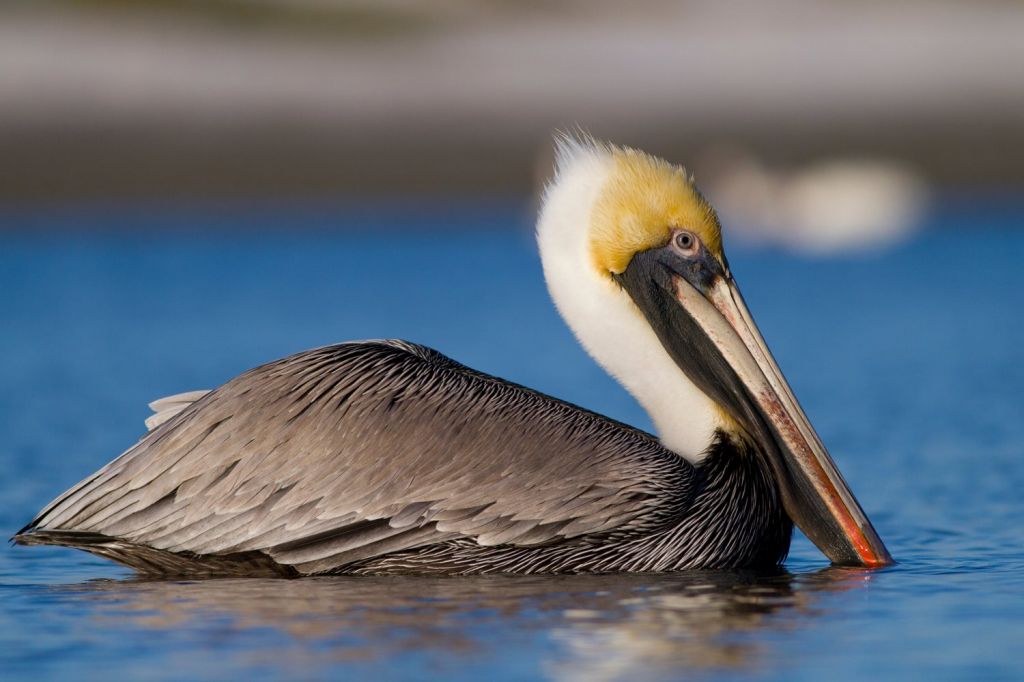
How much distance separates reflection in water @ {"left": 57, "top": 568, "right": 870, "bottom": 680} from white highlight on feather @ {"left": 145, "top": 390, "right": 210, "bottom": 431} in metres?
0.56

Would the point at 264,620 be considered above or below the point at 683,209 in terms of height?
below

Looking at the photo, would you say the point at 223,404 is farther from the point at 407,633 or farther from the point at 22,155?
the point at 22,155

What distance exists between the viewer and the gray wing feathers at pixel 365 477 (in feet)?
18.1

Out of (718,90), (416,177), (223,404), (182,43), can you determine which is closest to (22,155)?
(416,177)

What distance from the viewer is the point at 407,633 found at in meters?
4.83

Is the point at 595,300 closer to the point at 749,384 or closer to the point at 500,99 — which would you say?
the point at 749,384

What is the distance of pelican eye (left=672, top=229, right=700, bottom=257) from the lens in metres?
6.01

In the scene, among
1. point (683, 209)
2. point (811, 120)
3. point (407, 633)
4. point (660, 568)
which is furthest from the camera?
point (811, 120)

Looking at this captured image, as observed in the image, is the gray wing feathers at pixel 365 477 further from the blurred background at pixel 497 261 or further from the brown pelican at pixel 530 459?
the blurred background at pixel 497 261

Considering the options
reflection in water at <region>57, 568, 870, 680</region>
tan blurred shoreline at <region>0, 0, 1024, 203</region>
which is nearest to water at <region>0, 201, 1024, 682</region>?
reflection in water at <region>57, 568, 870, 680</region>

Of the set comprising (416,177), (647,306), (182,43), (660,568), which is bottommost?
(660,568)

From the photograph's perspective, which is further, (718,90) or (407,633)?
(718,90)

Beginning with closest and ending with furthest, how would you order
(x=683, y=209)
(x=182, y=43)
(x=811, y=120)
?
(x=683, y=209) < (x=811, y=120) < (x=182, y=43)

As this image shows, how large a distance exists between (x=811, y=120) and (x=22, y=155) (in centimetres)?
1028
